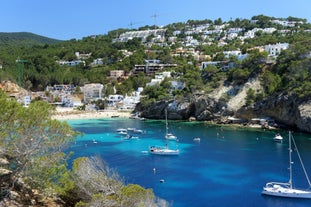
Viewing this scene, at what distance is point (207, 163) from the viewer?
36.9 meters

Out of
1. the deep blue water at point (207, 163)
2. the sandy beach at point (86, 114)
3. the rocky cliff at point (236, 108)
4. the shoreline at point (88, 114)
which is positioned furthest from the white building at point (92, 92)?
the deep blue water at point (207, 163)

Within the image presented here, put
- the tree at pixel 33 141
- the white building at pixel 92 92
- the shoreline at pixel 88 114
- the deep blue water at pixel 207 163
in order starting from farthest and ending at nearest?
the white building at pixel 92 92 → the shoreline at pixel 88 114 → the deep blue water at pixel 207 163 → the tree at pixel 33 141

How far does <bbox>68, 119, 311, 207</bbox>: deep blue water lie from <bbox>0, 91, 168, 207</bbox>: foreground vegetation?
8860mm

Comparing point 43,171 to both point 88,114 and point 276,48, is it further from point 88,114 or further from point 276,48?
point 276,48

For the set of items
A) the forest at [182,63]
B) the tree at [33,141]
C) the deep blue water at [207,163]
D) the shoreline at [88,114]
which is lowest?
the deep blue water at [207,163]

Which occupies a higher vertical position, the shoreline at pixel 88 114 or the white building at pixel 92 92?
the white building at pixel 92 92

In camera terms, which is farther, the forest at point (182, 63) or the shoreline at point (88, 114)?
the shoreline at point (88, 114)

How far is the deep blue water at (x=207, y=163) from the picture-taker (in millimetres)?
27031

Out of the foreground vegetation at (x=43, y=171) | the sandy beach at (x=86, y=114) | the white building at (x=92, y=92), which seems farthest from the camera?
the white building at (x=92, y=92)

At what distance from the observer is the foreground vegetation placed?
15992mm

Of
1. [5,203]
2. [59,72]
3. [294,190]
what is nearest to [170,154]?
[294,190]

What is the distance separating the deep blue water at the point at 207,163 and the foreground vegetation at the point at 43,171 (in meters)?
8.86

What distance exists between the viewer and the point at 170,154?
4081 cm

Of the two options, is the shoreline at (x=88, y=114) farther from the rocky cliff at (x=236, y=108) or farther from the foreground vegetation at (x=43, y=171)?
the foreground vegetation at (x=43, y=171)
